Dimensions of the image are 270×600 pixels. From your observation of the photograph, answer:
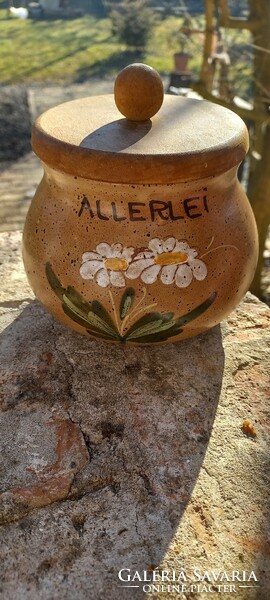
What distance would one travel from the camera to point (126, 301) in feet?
3.76

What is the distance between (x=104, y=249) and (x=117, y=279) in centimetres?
7

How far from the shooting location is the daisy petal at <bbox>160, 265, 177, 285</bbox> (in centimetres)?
112

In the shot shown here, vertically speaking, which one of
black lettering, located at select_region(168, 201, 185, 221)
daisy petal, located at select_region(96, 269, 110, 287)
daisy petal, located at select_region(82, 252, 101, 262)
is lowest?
daisy petal, located at select_region(96, 269, 110, 287)

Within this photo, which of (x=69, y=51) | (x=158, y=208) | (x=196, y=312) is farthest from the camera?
(x=69, y=51)

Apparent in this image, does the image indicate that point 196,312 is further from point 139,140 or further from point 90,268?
point 139,140

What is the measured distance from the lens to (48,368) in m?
1.32

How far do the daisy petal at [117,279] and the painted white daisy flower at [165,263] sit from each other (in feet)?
0.04

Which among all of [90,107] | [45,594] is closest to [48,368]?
[45,594]

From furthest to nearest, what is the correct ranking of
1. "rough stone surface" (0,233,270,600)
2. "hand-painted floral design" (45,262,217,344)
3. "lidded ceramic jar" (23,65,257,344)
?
"hand-painted floral design" (45,262,217,344)
"lidded ceramic jar" (23,65,257,344)
"rough stone surface" (0,233,270,600)

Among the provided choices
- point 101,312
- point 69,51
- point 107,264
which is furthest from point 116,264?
point 69,51

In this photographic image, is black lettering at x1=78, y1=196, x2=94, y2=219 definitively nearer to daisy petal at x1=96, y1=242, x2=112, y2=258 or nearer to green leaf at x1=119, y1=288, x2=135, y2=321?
daisy petal at x1=96, y1=242, x2=112, y2=258

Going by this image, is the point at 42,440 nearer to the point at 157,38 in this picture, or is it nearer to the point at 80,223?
the point at 80,223

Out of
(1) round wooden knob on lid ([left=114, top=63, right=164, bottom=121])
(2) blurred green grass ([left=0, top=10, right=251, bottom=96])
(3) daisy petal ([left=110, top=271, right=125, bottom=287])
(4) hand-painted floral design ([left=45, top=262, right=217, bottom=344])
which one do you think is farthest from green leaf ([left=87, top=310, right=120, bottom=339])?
(2) blurred green grass ([left=0, top=10, right=251, bottom=96])

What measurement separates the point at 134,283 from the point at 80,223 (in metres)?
0.17
